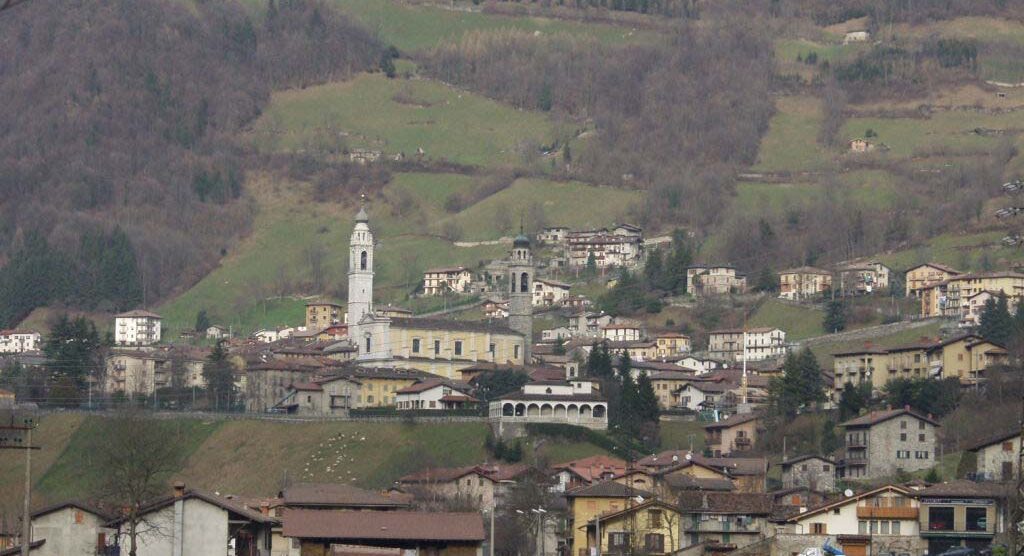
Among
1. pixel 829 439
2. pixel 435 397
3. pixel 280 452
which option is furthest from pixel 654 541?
pixel 435 397

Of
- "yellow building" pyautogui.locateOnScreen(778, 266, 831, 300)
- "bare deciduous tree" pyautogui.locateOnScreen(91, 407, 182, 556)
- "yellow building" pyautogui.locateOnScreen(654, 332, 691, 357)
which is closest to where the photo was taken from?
"bare deciduous tree" pyautogui.locateOnScreen(91, 407, 182, 556)

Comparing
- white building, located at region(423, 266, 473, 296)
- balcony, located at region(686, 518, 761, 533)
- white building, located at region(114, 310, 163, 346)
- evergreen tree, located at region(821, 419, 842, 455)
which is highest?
white building, located at region(423, 266, 473, 296)

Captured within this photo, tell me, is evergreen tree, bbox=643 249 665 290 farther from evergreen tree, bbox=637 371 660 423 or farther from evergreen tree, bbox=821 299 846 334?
evergreen tree, bbox=637 371 660 423

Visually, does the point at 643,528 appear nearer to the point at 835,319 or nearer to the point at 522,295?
the point at 522,295

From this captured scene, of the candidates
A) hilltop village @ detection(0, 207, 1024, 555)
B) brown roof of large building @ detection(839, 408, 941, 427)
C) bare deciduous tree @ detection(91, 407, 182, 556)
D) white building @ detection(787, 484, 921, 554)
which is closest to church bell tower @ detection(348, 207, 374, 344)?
hilltop village @ detection(0, 207, 1024, 555)

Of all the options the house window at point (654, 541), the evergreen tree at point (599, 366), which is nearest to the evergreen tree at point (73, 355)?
the evergreen tree at point (599, 366)

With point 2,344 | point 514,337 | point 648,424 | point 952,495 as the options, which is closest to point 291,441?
point 648,424

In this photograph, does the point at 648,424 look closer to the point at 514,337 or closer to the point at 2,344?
the point at 514,337
